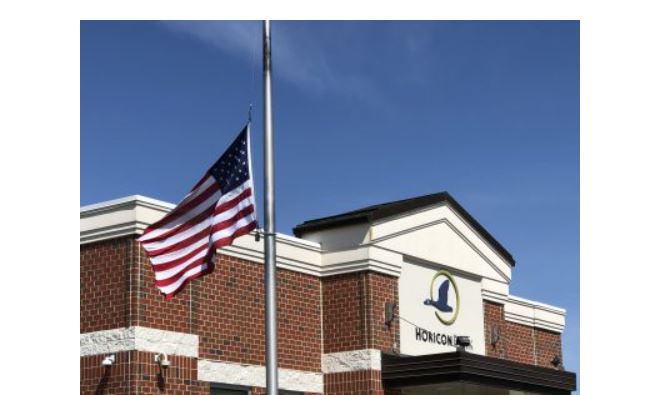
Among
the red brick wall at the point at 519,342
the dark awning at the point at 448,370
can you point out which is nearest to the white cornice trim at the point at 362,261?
the dark awning at the point at 448,370

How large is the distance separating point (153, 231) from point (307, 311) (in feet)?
25.6

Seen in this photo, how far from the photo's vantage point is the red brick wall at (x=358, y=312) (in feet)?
70.6

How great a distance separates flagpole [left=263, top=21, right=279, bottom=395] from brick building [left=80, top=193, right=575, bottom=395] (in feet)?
16.2

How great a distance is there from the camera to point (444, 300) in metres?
23.8

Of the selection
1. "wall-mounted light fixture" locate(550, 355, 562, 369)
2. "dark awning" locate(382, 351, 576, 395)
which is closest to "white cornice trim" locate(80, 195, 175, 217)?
"dark awning" locate(382, 351, 576, 395)

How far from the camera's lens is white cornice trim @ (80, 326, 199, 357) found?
17688 millimetres

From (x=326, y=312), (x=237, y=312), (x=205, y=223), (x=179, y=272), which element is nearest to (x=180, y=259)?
(x=179, y=272)

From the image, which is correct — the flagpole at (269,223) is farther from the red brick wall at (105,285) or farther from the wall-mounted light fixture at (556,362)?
the wall-mounted light fixture at (556,362)

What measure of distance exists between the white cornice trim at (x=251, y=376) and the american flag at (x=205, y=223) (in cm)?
505

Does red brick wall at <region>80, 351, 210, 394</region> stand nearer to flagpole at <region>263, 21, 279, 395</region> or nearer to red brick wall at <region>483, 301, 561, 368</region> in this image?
flagpole at <region>263, 21, 279, 395</region>

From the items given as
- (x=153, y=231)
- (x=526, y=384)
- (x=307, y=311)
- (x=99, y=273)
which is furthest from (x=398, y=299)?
(x=153, y=231)

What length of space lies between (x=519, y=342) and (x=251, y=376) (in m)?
9.91
